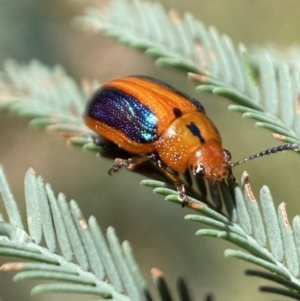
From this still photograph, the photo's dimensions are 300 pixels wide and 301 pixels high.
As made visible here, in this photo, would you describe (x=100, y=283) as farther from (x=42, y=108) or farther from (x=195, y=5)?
(x=195, y=5)

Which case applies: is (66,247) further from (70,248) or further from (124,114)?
(124,114)

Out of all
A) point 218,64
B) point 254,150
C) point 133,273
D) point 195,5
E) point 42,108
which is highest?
point 195,5

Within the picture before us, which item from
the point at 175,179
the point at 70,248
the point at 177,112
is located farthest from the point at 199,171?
the point at 70,248

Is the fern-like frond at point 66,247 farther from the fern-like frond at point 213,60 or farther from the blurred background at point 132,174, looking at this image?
the blurred background at point 132,174

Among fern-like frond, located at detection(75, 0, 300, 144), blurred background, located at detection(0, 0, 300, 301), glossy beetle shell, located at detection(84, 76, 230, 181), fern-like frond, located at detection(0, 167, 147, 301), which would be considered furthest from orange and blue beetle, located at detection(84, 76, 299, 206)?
blurred background, located at detection(0, 0, 300, 301)

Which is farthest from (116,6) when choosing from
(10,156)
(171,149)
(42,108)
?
(10,156)

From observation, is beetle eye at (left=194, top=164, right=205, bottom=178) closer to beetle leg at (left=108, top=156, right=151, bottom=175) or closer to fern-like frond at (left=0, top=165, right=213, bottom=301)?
beetle leg at (left=108, top=156, right=151, bottom=175)
